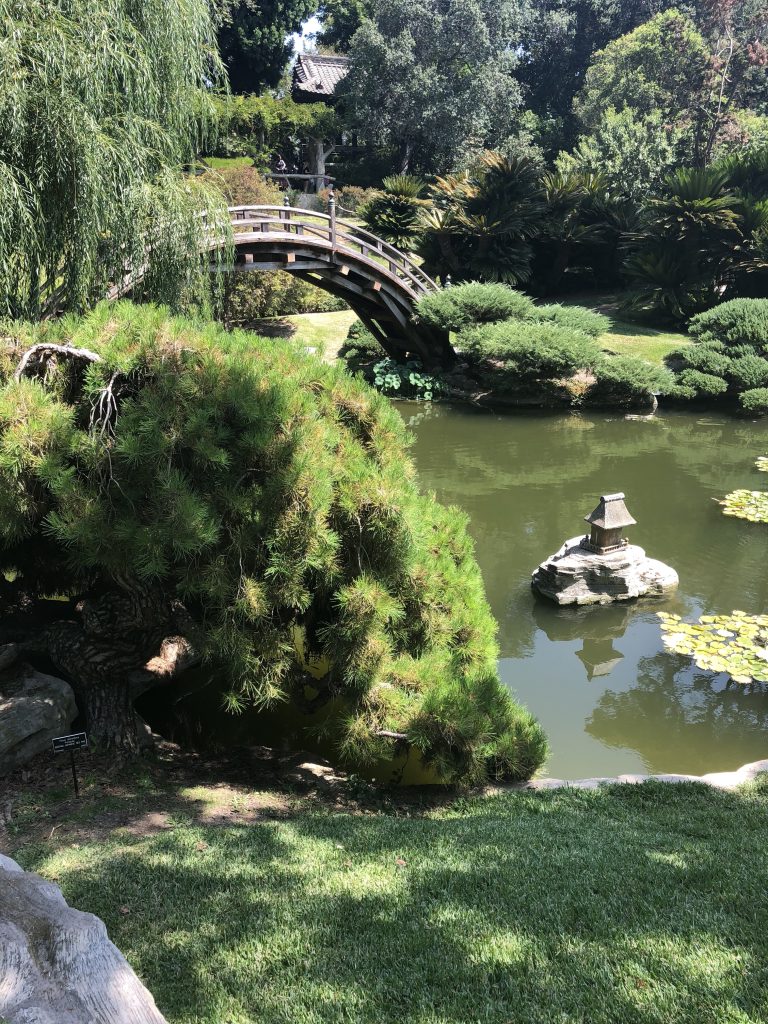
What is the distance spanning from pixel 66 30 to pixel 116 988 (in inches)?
302

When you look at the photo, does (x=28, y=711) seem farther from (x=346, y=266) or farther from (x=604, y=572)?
(x=346, y=266)

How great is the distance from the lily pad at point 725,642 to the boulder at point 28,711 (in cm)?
514

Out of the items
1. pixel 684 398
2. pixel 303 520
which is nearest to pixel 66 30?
pixel 303 520

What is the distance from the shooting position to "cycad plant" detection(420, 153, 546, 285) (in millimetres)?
22438

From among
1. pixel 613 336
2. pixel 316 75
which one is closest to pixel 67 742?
pixel 613 336

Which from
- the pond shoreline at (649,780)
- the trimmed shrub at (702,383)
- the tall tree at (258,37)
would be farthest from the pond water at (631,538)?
the tall tree at (258,37)

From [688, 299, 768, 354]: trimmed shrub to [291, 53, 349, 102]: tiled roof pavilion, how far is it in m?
21.7

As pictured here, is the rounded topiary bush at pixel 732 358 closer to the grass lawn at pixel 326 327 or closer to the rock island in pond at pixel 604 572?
the grass lawn at pixel 326 327

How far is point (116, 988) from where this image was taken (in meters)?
2.04

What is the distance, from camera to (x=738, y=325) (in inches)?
678

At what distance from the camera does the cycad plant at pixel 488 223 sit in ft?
73.6

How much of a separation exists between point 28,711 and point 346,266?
43.4 ft

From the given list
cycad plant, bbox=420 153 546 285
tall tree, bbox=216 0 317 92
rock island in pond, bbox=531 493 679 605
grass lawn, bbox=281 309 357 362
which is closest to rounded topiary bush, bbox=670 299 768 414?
cycad plant, bbox=420 153 546 285

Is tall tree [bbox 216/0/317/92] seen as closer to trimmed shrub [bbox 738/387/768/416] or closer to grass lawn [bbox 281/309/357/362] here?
grass lawn [bbox 281/309/357/362]
